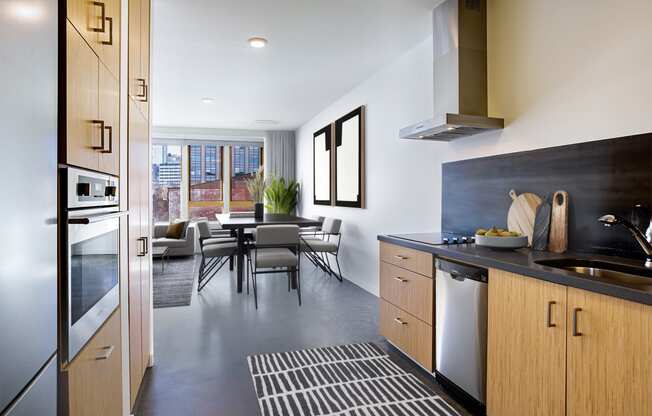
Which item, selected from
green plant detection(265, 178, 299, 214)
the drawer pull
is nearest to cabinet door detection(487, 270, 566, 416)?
the drawer pull

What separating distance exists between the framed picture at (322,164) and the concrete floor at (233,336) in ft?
5.60

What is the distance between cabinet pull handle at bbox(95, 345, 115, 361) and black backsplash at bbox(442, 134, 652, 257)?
232cm

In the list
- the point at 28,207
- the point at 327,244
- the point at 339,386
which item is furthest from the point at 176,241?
the point at 28,207

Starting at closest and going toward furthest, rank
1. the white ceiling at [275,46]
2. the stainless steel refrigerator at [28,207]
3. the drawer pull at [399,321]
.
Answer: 1. the stainless steel refrigerator at [28,207]
2. the drawer pull at [399,321]
3. the white ceiling at [275,46]

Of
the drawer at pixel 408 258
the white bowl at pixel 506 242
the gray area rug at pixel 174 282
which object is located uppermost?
the white bowl at pixel 506 242

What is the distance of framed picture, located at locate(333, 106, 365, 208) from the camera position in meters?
4.82

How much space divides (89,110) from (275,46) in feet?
8.59

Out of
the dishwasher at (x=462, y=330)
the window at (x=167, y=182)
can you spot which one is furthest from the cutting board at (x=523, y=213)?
the window at (x=167, y=182)

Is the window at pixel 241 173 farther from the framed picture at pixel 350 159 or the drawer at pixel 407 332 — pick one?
the drawer at pixel 407 332

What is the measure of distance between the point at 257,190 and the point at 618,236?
6264 mm

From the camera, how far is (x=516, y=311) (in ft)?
5.58

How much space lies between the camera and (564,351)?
58.1 inches

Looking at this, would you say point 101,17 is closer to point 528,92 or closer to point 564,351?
point 564,351

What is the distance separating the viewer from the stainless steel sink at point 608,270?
1594 mm
